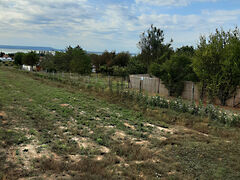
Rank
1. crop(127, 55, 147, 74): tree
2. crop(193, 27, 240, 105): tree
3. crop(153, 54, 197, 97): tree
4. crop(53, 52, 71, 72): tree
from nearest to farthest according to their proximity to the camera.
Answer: crop(193, 27, 240, 105): tree
crop(153, 54, 197, 97): tree
crop(127, 55, 147, 74): tree
crop(53, 52, 71, 72): tree

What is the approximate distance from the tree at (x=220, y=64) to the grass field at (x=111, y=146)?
6074 mm

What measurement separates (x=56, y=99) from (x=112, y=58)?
134 feet

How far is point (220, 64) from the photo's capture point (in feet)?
49.6

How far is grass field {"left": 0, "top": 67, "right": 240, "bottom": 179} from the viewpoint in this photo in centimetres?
486

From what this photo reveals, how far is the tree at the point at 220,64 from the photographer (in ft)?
46.9

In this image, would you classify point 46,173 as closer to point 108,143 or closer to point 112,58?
point 108,143

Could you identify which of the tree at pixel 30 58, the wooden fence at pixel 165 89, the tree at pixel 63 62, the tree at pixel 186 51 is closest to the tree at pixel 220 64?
the wooden fence at pixel 165 89

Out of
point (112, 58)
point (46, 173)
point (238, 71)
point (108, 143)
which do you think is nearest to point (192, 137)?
point (108, 143)

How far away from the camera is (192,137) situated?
764 cm

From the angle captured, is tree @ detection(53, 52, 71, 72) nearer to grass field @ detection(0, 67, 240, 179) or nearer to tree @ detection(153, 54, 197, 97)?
tree @ detection(153, 54, 197, 97)

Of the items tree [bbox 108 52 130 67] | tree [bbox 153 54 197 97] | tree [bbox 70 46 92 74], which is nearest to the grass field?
tree [bbox 153 54 197 97]

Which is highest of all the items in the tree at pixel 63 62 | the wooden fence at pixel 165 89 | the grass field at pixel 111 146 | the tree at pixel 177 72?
the tree at pixel 63 62

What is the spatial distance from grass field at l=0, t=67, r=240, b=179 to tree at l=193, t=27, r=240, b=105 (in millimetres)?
6074

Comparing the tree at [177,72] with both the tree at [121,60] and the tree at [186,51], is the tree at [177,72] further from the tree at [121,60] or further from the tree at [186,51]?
the tree at [121,60]
